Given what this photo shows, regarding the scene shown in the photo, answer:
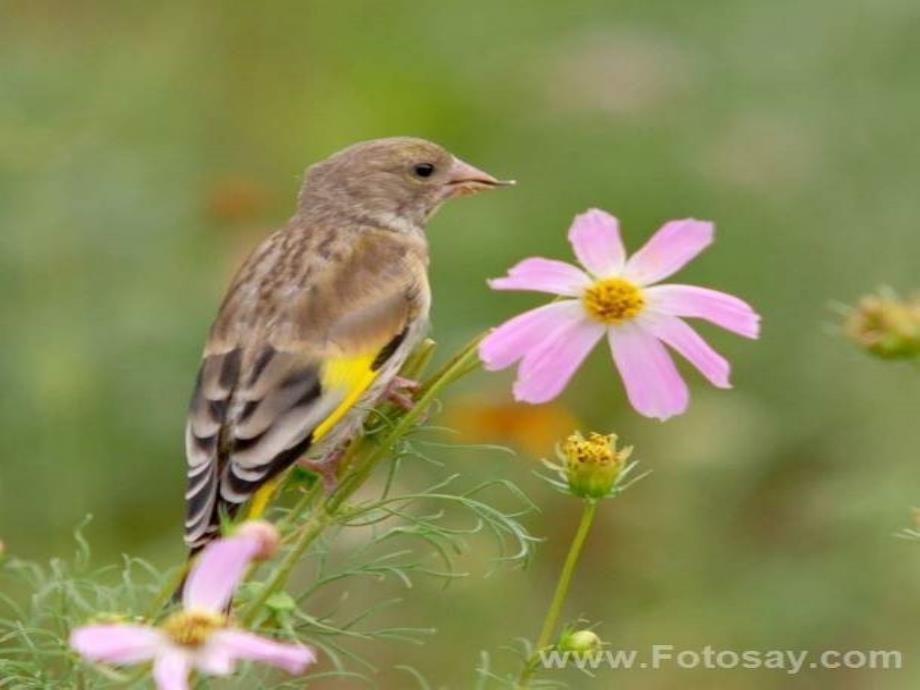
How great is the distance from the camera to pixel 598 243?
298cm

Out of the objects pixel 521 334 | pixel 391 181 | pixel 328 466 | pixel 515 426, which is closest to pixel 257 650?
pixel 521 334

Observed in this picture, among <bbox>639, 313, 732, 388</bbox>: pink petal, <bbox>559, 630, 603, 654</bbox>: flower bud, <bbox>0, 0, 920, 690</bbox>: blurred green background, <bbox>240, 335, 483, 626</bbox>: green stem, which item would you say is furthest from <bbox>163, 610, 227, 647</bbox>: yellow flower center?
<bbox>0, 0, 920, 690</bbox>: blurred green background

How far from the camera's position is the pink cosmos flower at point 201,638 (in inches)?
91.7

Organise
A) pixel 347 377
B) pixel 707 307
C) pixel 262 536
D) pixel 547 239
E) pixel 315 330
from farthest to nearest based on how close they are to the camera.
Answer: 1. pixel 547 239
2. pixel 315 330
3. pixel 347 377
4. pixel 707 307
5. pixel 262 536

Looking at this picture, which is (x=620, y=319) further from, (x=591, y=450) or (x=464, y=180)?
(x=464, y=180)

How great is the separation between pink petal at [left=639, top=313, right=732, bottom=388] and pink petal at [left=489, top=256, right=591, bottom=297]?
93 millimetres

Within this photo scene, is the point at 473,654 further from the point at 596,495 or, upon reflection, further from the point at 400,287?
the point at 596,495

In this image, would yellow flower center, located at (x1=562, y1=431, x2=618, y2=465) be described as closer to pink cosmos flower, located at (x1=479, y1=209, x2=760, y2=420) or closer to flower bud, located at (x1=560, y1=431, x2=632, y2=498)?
flower bud, located at (x1=560, y1=431, x2=632, y2=498)

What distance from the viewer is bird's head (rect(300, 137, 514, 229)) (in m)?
4.75

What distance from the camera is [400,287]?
4.19 meters

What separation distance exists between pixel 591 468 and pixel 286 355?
93 centimetres

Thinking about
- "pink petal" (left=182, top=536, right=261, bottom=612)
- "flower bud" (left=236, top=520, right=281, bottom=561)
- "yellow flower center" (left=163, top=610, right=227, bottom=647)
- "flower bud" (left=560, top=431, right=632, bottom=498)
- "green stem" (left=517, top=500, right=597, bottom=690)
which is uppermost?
"flower bud" (left=560, top=431, right=632, bottom=498)

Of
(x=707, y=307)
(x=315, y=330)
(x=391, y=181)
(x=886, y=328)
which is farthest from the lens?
(x=391, y=181)

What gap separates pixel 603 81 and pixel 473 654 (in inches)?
103
